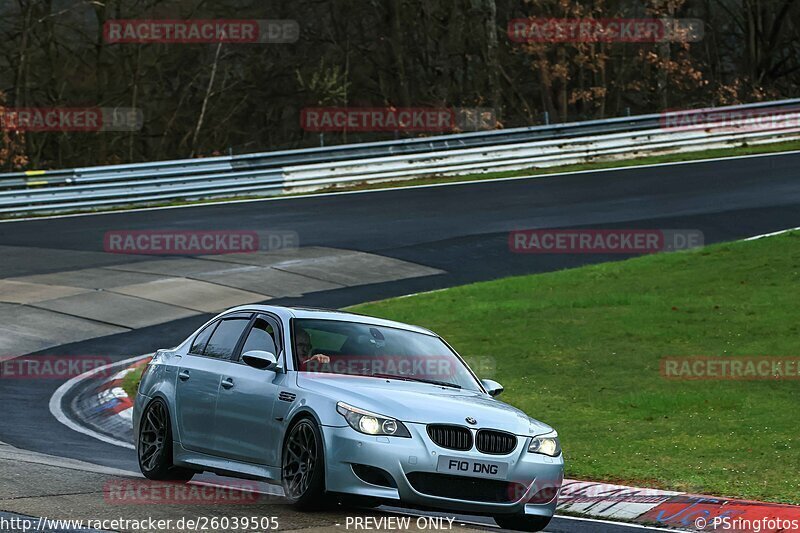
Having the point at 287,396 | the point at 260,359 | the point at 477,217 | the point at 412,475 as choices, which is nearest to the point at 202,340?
the point at 260,359

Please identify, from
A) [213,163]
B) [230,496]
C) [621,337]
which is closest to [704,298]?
[621,337]

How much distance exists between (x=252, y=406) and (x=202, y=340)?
1.50 m

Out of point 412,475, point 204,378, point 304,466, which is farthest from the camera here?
point 204,378

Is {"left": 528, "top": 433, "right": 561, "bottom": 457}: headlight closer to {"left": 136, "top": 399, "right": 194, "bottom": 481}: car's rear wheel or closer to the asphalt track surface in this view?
{"left": 136, "top": 399, "right": 194, "bottom": 481}: car's rear wheel

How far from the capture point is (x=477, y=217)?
1200 inches

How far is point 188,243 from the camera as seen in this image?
28.4 m

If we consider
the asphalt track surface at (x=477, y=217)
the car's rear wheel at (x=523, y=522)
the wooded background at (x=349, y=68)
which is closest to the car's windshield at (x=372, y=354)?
the car's rear wheel at (x=523, y=522)

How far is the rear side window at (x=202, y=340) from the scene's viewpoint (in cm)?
1085

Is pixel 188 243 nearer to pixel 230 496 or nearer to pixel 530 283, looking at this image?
pixel 530 283

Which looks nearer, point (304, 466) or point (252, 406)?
point (304, 466)

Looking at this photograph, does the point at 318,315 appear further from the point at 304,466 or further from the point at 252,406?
the point at 304,466

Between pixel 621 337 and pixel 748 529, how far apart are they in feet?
28.4

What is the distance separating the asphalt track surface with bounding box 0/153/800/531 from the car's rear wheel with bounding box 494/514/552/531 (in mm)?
12761

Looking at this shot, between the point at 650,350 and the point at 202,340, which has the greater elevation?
the point at 202,340
